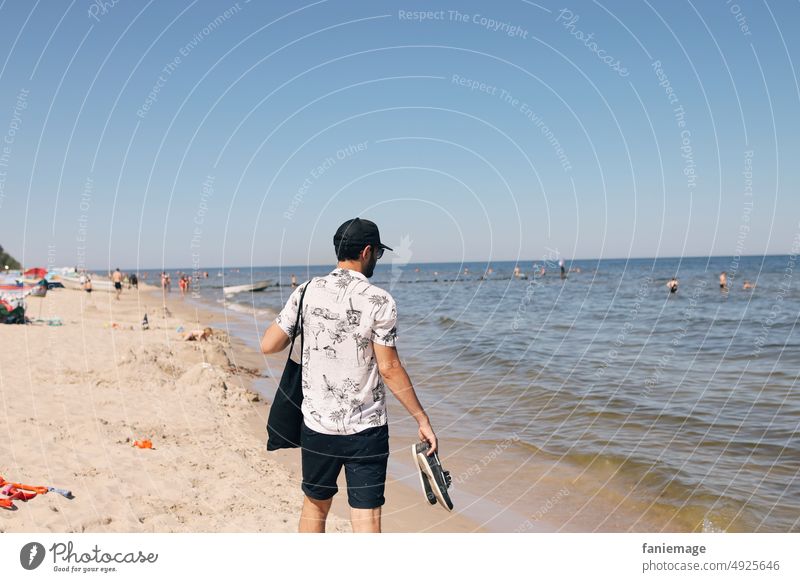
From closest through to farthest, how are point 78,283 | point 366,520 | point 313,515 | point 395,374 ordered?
point 395,374 < point 366,520 < point 313,515 < point 78,283

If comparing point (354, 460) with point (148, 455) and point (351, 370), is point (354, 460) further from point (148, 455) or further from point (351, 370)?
point (148, 455)

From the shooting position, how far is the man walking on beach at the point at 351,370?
355cm

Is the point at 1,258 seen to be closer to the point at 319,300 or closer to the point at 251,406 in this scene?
the point at 251,406

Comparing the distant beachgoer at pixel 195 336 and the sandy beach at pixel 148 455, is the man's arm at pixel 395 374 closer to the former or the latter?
the sandy beach at pixel 148 455

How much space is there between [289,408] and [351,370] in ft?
1.74

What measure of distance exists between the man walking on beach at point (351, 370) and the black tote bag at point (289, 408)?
2.1 inches
